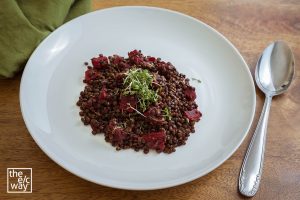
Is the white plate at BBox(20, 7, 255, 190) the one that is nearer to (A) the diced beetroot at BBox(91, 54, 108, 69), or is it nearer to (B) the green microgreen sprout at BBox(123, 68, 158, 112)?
(A) the diced beetroot at BBox(91, 54, 108, 69)

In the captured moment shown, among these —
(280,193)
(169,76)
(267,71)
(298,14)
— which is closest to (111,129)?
(169,76)

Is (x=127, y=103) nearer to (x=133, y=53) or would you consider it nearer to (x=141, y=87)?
(x=141, y=87)

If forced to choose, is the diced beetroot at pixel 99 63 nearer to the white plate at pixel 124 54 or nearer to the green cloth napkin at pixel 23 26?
the white plate at pixel 124 54

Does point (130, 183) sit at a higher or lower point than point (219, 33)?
lower

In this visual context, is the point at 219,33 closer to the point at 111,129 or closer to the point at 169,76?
the point at 169,76

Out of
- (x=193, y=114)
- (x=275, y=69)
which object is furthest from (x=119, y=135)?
(x=275, y=69)

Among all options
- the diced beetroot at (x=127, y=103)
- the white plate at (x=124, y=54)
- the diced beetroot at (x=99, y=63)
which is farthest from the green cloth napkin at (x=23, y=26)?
the diced beetroot at (x=127, y=103)
